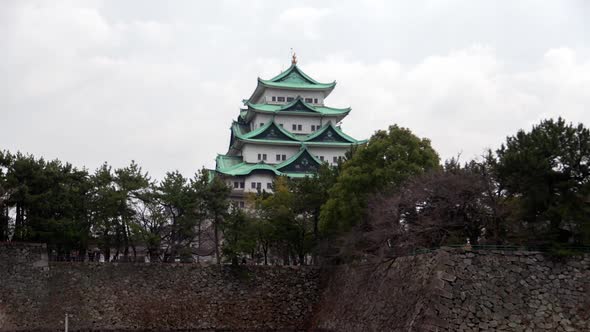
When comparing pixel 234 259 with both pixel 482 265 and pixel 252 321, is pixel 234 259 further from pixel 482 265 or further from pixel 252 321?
pixel 482 265

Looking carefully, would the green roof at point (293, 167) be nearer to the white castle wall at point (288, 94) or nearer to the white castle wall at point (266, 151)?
the white castle wall at point (266, 151)

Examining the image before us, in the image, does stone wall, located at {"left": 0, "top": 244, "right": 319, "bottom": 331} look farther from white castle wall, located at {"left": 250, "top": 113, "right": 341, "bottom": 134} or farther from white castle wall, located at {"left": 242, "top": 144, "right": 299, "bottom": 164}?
white castle wall, located at {"left": 250, "top": 113, "right": 341, "bottom": 134}

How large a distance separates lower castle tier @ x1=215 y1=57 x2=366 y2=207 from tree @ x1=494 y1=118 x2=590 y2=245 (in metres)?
25.9

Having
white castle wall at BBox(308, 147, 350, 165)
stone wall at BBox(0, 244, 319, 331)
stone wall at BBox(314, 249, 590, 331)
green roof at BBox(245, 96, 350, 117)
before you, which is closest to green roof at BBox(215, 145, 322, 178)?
white castle wall at BBox(308, 147, 350, 165)

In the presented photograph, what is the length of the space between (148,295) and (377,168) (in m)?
10.2

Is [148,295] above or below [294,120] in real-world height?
below

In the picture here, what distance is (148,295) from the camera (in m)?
28.9

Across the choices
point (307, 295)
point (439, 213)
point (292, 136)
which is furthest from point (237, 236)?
point (292, 136)

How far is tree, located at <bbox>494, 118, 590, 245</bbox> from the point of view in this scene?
20.4 m

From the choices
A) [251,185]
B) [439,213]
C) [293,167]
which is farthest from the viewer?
[251,185]

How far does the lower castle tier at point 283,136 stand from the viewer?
4766 cm

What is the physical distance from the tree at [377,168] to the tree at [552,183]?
5.54 meters

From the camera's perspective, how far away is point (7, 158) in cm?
2958

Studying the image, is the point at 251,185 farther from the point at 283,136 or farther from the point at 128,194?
the point at 128,194
